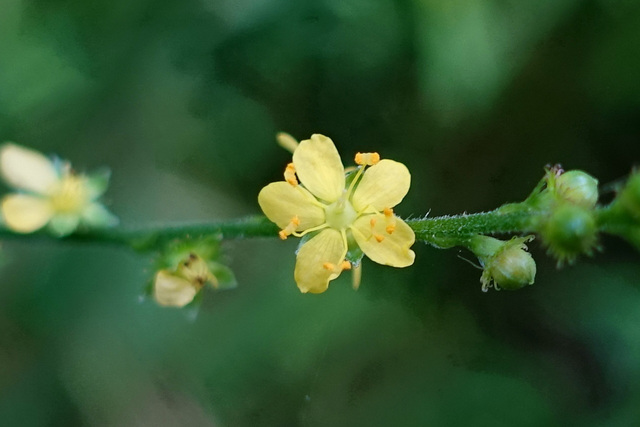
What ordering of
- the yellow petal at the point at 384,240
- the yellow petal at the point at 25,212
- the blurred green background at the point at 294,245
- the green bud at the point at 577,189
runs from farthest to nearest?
1. the blurred green background at the point at 294,245
2. the yellow petal at the point at 25,212
3. the yellow petal at the point at 384,240
4. the green bud at the point at 577,189

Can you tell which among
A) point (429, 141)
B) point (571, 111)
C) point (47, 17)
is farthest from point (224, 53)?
point (571, 111)

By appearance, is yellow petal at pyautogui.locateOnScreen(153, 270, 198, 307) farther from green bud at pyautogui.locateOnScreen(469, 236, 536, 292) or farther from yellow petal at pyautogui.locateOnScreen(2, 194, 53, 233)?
green bud at pyautogui.locateOnScreen(469, 236, 536, 292)

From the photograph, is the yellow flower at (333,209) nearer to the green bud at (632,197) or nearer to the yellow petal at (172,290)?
the yellow petal at (172,290)

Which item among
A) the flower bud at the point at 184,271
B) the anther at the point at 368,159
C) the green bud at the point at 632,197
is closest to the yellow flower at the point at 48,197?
the flower bud at the point at 184,271

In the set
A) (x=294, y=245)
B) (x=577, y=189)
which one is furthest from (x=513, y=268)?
(x=294, y=245)

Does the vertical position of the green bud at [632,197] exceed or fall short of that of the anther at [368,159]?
it falls short

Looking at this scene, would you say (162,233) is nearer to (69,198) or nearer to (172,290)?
(172,290)

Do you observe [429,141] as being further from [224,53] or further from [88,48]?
[88,48]
